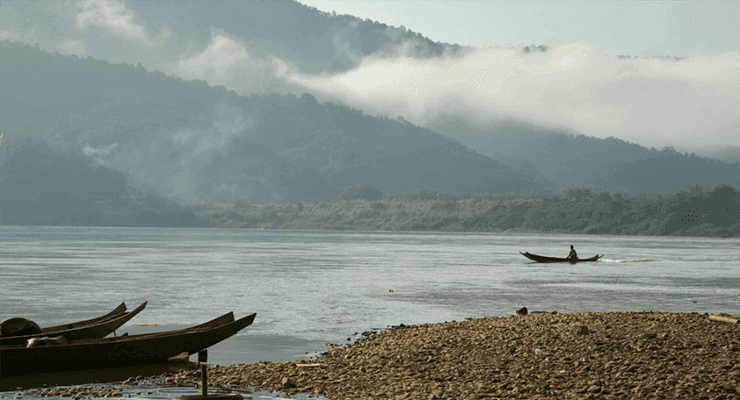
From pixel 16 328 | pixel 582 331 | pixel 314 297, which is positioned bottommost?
pixel 314 297

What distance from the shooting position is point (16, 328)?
20094mm

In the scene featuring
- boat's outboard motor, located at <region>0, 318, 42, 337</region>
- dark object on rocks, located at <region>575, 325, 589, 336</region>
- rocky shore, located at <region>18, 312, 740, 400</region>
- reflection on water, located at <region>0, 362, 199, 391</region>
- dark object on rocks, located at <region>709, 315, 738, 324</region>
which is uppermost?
boat's outboard motor, located at <region>0, 318, 42, 337</region>

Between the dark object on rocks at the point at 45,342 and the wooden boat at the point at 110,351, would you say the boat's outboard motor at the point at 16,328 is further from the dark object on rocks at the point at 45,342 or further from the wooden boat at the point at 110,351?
the wooden boat at the point at 110,351

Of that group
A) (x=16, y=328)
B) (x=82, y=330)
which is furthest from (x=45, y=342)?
(x=82, y=330)

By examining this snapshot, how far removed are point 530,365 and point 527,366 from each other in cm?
12

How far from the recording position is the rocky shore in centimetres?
1617

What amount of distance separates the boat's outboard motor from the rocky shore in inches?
134

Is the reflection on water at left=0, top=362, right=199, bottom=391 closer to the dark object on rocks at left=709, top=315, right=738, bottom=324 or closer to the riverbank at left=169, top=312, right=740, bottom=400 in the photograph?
the riverbank at left=169, top=312, right=740, bottom=400

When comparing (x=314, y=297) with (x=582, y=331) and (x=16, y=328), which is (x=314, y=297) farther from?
(x=16, y=328)

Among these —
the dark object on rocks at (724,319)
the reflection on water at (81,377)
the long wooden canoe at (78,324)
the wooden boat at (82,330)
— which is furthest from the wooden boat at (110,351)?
the dark object on rocks at (724,319)

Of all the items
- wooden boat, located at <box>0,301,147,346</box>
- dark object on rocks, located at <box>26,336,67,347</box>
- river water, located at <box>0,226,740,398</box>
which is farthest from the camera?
river water, located at <box>0,226,740,398</box>

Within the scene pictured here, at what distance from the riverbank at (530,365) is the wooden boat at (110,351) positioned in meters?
0.97

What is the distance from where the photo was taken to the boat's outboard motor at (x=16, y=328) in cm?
2002

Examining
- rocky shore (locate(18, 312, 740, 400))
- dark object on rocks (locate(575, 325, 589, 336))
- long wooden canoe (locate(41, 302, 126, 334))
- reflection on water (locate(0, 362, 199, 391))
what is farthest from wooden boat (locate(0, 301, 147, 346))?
dark object on rocks (locate(575, 325, 589, 336))
